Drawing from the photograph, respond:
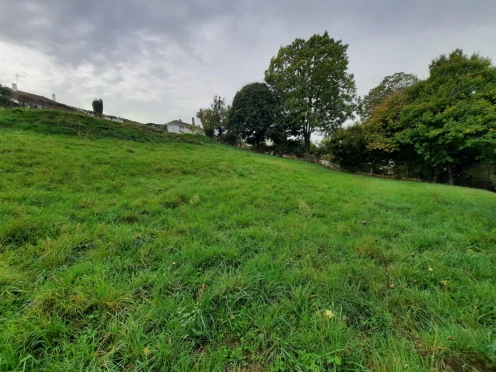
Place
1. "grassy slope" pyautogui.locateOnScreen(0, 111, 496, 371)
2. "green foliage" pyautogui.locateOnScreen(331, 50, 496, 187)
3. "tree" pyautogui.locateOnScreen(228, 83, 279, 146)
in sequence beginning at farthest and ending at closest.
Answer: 1. "tree" pyautogui.locateOnScreen(228, 83, 279, 146)
2. "green foliage" pyautogui.locateOnScreen(331, 50, 496, 187)
3. "grassy slope" pyautogui.locateOnScreen(0, 111, 496, 371)

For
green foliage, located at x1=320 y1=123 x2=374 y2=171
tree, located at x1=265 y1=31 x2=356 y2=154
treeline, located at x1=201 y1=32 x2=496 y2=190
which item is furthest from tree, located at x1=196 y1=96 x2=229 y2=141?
green foliage, located at x1=320 y1=123 x2=374 y2=171

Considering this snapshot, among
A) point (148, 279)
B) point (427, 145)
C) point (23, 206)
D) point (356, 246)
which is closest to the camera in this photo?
point (148, 279)

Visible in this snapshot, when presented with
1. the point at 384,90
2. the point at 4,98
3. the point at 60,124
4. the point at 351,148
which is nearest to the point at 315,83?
the point at 351,148

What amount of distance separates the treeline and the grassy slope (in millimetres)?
12067

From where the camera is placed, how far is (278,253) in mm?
2795

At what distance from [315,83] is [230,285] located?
71.6 feet

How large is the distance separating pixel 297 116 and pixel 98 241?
20811 millimetres

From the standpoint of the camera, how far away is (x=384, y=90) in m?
23.1

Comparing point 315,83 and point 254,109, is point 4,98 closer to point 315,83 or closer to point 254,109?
point 254,109

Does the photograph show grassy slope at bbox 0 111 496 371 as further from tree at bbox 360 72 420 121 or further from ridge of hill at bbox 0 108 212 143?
tree at bbox 360 72 420 121

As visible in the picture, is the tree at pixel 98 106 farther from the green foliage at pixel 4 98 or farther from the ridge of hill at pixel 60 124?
the ridge of hill at pixel 60 124

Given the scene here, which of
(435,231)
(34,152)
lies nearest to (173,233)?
(435,231)

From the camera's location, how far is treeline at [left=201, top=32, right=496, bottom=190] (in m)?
13.6

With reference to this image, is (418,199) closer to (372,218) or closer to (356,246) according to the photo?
(372,218)
